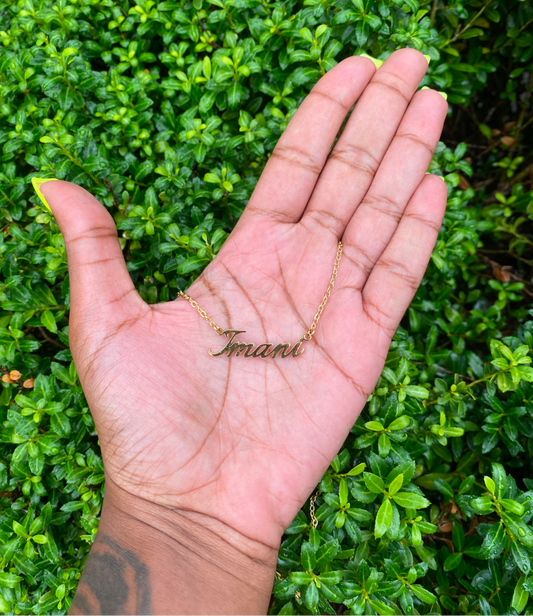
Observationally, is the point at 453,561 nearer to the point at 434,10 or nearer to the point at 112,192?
the point at 112,192

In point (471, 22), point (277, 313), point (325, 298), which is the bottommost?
point (277, 313)

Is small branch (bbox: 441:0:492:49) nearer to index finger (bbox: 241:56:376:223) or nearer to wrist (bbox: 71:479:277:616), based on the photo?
index finger (bbox: 241:56:376:223)

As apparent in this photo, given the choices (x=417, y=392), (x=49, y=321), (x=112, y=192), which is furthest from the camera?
(x=112, y=192)

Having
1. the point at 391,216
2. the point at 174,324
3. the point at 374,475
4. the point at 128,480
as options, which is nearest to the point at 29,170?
the point at 174,324

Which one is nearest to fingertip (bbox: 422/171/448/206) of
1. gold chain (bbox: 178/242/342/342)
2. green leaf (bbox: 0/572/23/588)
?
gold chain (bbox: 178/242/342/342)

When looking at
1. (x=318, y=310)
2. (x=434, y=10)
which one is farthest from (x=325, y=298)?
(x=434, y=10)

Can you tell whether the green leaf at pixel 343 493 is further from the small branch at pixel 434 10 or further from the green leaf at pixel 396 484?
the small branch at pixel 434 10

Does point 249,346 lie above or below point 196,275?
below
